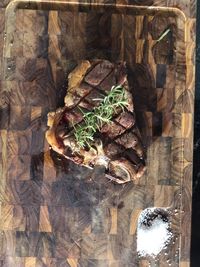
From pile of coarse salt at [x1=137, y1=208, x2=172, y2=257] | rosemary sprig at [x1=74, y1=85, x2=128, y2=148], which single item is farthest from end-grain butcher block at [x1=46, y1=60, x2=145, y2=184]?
pile of coarse salt at [x1=137, y1=208, x2=172, y2=257]

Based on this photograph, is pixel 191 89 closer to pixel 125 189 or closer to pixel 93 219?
pixel 125 189

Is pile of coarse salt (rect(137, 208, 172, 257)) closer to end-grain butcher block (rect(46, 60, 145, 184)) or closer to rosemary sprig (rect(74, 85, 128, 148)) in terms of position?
end-grain butcher block (rect(46, 60, 145, 184))

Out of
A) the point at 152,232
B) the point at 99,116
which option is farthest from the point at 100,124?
the point at 152,232

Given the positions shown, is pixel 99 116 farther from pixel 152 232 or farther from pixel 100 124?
pixel 152 232

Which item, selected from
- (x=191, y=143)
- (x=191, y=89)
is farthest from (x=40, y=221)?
(x=191, y=89)

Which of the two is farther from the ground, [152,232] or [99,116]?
[99,116]

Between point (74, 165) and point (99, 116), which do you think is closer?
point (99, 116)

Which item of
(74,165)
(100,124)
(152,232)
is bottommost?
(152,232)
